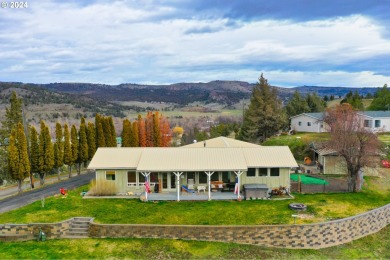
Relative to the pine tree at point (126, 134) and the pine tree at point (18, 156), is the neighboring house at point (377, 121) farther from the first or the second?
the pine tree at point (18, 156)

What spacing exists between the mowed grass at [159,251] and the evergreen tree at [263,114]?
2847 cm

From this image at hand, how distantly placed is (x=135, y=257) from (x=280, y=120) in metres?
34.1

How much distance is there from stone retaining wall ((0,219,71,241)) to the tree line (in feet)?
34.0

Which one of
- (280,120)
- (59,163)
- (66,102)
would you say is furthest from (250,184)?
(66,102)

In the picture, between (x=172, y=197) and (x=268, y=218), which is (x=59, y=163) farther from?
(x=268, y=218)

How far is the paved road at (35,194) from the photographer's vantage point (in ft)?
79.7

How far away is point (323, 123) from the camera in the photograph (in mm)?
47688

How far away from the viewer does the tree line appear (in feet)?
93.4

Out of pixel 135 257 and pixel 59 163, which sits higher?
pixel 59 163

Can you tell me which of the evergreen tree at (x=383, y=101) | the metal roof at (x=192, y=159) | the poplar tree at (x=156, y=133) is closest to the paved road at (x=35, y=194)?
the metal roof at (x=192, y=159)

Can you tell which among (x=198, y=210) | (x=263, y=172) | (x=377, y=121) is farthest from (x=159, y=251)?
(x=377, y=121)

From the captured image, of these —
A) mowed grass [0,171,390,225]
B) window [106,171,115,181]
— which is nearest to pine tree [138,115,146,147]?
window [106,171,115,181]

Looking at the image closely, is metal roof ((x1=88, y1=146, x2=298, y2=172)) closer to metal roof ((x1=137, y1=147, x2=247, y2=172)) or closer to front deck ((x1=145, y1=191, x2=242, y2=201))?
metal roof ((x1=137, y1=147, x2=247, y2=172))

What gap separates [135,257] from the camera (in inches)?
664
